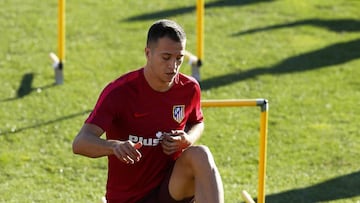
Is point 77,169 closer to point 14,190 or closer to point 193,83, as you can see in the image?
point 14,190

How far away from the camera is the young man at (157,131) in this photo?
5461mm

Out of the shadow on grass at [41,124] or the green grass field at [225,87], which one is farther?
the shadow on grass at [41,124]

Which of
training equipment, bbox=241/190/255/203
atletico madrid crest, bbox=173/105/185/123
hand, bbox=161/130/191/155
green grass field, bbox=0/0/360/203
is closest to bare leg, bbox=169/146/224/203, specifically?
hand, bbox=161/130/191/155

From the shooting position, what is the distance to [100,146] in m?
5.31

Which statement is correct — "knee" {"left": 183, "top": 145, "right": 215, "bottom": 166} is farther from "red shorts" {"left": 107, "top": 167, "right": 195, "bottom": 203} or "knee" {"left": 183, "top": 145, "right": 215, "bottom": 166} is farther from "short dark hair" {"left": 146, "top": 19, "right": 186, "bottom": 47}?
"short dark hair" {"left": 146, "top": 19, "right": 186, "bottom": 47}

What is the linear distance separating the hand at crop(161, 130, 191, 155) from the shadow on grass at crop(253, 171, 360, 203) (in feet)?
7.26

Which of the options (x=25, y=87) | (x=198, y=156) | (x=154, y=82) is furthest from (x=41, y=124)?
(x=198, y=156)

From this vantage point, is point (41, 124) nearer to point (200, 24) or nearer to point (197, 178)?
point (200, 24)

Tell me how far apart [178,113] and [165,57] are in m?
0.46

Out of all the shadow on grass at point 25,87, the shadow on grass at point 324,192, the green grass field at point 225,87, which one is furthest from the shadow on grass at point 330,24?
the shadow on grass at point 324,192

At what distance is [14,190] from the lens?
25.1ft

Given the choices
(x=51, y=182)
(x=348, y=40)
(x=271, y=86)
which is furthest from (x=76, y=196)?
(x=348, y=40)

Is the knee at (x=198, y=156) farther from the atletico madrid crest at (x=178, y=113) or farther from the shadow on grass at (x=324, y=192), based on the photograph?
the shadow on grass at (x=324, y=192)

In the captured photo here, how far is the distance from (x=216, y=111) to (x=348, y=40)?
2820mm
